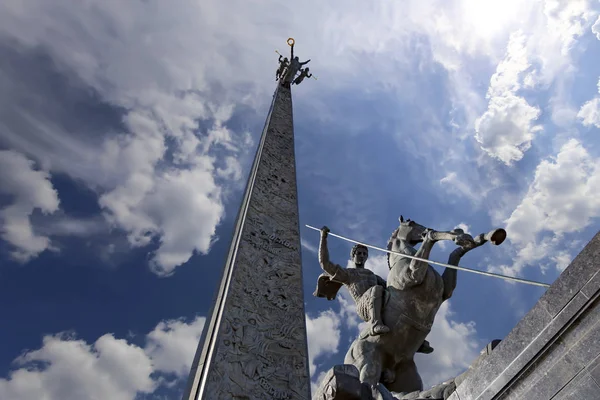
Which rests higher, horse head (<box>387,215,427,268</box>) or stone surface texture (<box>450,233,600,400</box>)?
horse head (<box>387,215,427,268</box>)

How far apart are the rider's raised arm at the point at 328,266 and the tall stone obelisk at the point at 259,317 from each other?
370 mm

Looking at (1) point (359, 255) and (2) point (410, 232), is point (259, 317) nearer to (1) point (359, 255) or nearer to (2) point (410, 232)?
(2) point (410, 232)

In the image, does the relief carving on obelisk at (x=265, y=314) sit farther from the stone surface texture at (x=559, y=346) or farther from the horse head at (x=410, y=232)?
the stone surface texture at (x=559, y=346)

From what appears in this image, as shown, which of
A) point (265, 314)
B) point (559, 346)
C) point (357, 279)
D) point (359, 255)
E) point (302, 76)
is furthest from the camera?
point (302, 76)

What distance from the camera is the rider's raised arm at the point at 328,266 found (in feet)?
22.6

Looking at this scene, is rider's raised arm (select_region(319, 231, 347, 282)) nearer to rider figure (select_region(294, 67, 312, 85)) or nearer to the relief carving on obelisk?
the relief carving on obelisk

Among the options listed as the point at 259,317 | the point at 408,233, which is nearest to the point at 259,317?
the point at 259,317

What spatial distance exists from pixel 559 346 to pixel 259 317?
126 inches

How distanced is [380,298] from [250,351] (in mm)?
1822

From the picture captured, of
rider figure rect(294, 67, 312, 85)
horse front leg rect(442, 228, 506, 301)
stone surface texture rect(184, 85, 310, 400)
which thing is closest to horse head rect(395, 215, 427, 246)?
horse front leg rect(442, 228, 506, 301)

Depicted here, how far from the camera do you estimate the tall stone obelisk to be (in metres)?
4.66

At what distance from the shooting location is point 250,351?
5.03 meters

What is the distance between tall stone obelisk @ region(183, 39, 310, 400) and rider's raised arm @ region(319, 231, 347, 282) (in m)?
0.37

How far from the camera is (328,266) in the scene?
273 inches
